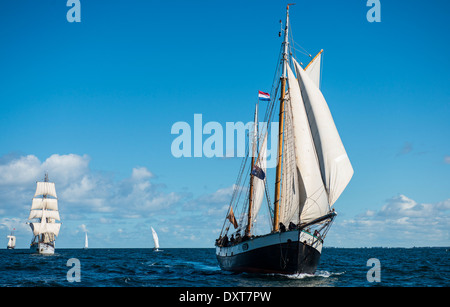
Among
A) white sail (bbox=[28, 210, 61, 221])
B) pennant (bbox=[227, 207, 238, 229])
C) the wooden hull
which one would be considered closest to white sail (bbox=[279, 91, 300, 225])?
pennant (bbox=[227, 207, 238, 229])

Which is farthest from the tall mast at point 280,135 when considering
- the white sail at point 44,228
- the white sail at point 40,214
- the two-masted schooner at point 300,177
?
the white sail at point 40,214

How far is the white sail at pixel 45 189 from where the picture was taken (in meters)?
157

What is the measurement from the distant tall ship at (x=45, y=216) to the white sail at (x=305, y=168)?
378 ft

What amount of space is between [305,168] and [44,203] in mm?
135008

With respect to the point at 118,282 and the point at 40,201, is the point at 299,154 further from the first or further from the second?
the point at 40,201

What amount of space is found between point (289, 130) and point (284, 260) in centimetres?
1191

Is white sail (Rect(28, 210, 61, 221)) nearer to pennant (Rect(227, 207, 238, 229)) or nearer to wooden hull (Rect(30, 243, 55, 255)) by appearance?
wooden hull (Rect(30, 243, 55, 255))

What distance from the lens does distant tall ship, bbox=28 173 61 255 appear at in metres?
146

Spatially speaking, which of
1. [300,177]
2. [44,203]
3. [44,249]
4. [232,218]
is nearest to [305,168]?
[300,177]

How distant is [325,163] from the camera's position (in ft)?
115

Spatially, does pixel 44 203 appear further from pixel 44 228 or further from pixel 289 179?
pixel 289 179

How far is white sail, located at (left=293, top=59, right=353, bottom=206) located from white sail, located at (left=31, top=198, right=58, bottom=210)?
137 meters
